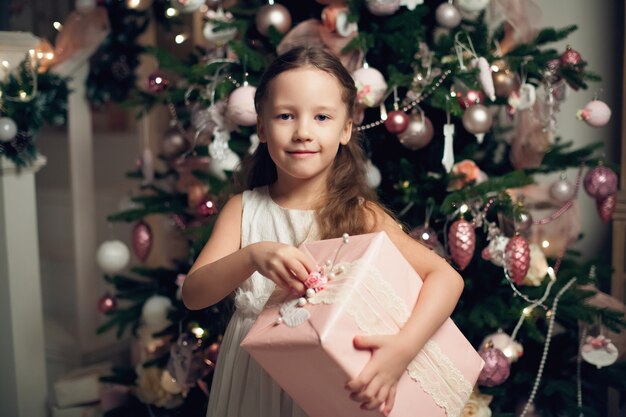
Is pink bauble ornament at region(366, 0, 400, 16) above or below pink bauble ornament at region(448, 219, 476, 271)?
above

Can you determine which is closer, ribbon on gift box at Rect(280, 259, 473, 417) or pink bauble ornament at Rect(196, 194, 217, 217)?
ribbon on gift box at Rect(280, 259, 473, 417)

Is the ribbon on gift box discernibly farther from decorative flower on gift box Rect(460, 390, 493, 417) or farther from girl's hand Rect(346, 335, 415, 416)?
decorative flower on gift box Rect(460, 390, 493, 417)

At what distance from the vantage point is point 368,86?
183 cm

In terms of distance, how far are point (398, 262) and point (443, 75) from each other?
0.72 m

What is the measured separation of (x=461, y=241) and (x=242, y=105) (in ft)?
2.08

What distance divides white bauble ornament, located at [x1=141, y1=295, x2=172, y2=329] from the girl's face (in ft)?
3.18

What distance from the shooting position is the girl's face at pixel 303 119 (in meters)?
1.36

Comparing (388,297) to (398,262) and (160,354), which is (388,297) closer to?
(398,262)

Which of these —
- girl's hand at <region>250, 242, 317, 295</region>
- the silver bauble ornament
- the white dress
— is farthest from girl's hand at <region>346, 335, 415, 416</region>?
the silver bauble ornament

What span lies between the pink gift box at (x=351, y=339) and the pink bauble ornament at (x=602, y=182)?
0.87m

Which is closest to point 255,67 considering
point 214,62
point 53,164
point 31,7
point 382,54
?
point 214,62

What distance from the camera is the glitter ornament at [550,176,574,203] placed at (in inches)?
80.0

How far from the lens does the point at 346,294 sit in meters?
1.14

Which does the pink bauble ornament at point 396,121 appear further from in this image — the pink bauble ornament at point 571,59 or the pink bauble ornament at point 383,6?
the pink bauble ornament at point 571,59
